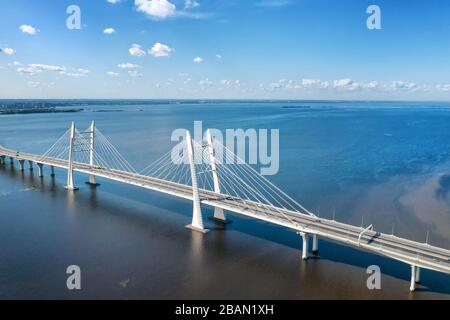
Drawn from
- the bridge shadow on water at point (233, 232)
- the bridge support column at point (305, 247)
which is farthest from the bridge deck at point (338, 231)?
the bridge shadow on water at point (233, 232)

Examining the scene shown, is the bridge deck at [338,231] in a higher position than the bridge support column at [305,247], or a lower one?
higher

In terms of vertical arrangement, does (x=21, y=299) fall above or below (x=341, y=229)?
below

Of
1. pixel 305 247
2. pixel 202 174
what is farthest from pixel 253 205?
pixel 202 174

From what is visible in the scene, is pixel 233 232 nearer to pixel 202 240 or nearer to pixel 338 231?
pixel 202 240

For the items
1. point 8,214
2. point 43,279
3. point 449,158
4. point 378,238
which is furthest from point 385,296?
point 449,158

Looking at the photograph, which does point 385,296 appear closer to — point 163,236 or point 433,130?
point 163,236

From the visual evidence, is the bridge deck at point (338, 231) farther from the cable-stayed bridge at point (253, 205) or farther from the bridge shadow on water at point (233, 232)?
the bridge shadow on water at point (233, 232)

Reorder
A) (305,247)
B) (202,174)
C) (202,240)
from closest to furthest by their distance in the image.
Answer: (305,247)
(202,240)
(202,174)

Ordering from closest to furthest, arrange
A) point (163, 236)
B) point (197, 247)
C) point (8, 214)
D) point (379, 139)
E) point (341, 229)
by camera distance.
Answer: point (341, 229), point (197, 247), point (163, 236), point (8, 214), point (379, 139)
